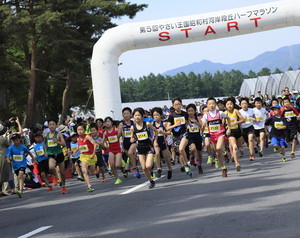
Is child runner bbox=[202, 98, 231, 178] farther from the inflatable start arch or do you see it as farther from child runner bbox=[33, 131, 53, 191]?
the inflatable start arch

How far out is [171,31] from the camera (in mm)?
24234

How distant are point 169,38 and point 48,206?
547 inches

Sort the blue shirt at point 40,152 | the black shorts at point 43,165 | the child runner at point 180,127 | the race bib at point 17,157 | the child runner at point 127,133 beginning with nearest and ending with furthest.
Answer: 1. the child runner at point 180,127
2. the child runner at point 127,133
3. the race bib at point 17,157
4. the blue shirt at point 40,152
5. the black shorts at point 43,165

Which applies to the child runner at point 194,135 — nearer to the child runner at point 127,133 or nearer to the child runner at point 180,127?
the child runner at point 180,127

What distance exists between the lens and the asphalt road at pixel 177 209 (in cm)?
689

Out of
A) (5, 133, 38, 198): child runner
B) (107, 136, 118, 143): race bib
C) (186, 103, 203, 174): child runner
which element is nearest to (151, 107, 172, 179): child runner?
(186, 103, 203, 174): child runner

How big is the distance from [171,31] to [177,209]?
1619 cm

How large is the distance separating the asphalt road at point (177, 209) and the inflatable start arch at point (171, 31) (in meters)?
10.5

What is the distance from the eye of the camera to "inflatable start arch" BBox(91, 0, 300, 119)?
23656mm

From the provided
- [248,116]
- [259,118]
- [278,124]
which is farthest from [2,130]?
[259,118]

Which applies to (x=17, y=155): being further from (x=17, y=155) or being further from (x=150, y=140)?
(x=150, y=140)

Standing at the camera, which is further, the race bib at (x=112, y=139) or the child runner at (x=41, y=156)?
the child runner at (x=41, y=156)

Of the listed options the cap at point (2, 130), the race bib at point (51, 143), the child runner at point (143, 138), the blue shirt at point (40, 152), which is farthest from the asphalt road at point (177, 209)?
the cap at point (2, 130)

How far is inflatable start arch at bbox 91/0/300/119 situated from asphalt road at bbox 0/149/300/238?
10.5 m
